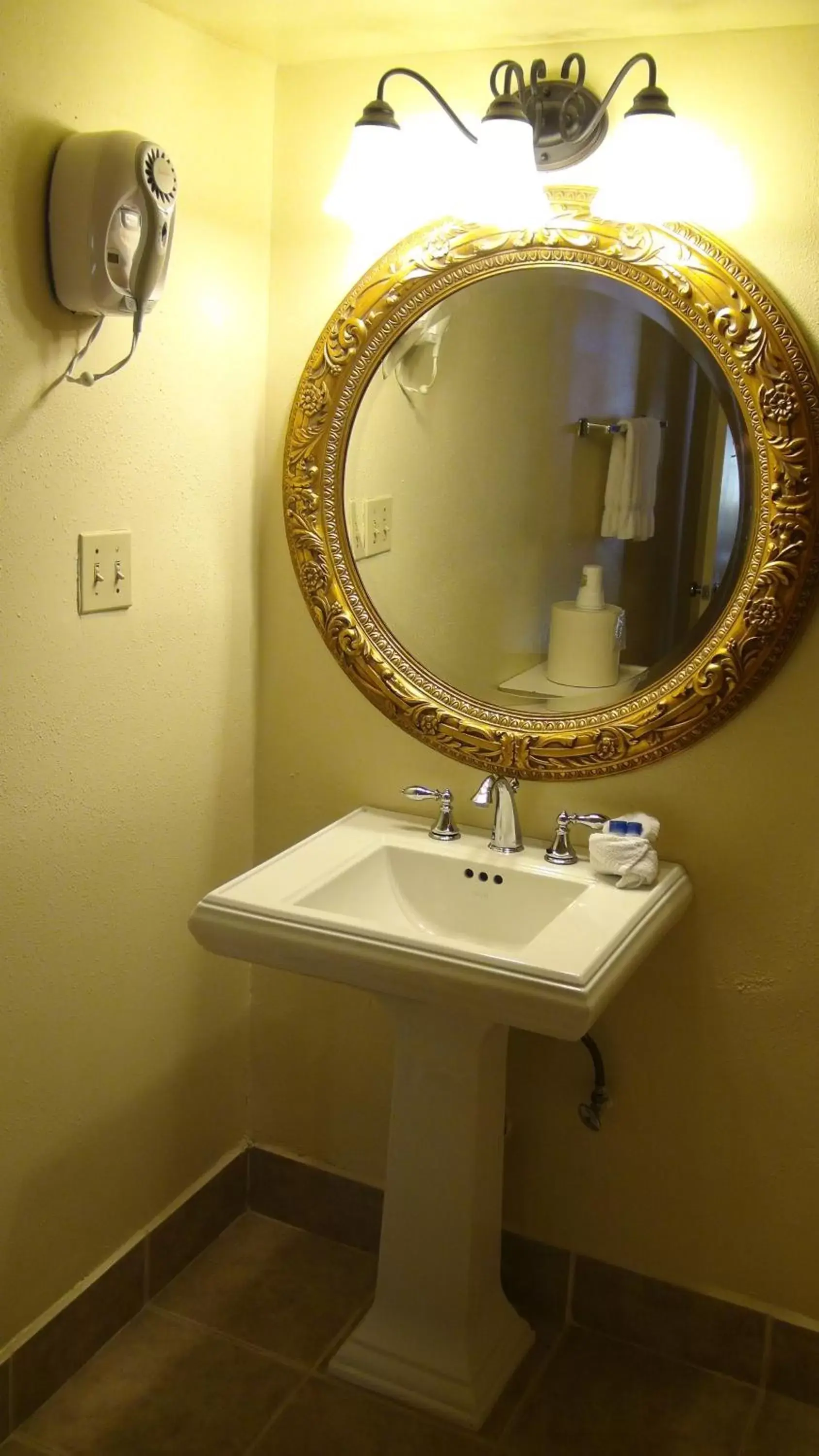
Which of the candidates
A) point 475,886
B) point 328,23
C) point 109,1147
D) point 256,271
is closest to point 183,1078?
point 109,1147

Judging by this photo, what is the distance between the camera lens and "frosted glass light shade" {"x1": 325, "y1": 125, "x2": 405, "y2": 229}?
5.64ft

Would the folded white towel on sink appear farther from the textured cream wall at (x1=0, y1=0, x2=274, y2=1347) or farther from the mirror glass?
the textured cream wall at (x1=0, y1=0, x2=274, y2=1347)

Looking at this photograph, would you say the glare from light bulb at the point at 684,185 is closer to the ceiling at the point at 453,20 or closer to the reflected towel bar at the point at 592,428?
the ceiling at the point at 453,20

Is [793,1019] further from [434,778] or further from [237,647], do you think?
[237,647]

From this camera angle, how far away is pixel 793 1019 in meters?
1.82

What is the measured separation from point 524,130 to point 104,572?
773 millimetres

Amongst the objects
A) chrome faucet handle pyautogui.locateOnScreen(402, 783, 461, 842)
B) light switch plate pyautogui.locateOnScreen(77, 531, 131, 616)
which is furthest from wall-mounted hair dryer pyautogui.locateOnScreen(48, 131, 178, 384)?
chrome faucet handle pyautogui.locateOnScreen(402, 783, 461, 842)

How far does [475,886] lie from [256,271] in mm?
975

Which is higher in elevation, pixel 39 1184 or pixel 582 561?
pixel 582 561

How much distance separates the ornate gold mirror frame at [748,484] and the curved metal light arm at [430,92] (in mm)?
123

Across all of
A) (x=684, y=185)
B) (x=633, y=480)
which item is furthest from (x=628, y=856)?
(x=684, y=185)

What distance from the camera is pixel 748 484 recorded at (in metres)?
1.70

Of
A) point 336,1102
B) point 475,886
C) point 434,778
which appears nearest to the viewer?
point 475,886

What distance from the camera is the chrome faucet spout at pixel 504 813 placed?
1.86 meters
